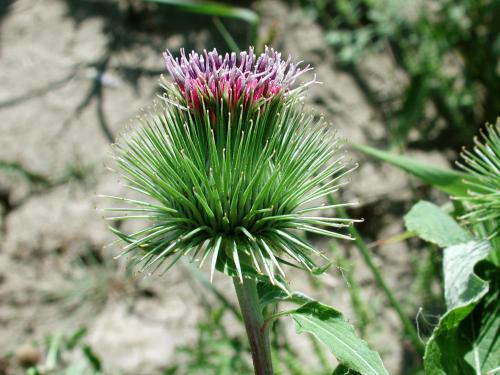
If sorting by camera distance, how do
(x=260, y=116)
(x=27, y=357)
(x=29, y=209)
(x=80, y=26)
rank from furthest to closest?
1. (x=80, y=26)
2. (x=29, y=209)
3. (x=27, y=357)
4. (x=260, y=116)

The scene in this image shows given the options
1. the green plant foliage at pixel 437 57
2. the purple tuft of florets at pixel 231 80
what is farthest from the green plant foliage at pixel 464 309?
the green plant foliage at pixel 437 57

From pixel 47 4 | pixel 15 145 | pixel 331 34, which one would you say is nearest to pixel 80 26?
pixel 47 4

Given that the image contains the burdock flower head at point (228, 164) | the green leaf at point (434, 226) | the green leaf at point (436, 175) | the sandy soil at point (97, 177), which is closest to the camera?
the burdock flower head at point (228, 164)

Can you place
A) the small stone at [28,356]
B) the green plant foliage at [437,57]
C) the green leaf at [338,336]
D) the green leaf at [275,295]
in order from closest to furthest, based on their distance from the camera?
1. the green leaf at [338,336]
2. the green leaf at [275,295]
3. the small stone at [28,356]
4. the green plant foliage at [437,57]

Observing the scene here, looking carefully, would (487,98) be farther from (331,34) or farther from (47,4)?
(47,4)

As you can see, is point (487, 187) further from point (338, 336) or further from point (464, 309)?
point (338, 336)

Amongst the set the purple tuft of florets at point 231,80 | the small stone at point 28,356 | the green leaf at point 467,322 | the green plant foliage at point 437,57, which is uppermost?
the green plant foliage at point 437,57

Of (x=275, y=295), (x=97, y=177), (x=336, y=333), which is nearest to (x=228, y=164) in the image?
(x=275, y=295)

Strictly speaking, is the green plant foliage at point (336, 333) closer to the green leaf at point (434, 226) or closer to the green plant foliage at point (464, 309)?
the green plant foliage at point (464, 309)
